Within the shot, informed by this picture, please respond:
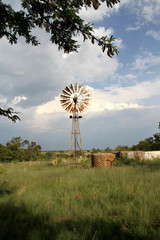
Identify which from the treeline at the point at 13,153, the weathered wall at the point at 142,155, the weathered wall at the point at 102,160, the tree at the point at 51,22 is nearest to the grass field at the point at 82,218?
the tree at the point at 51,22

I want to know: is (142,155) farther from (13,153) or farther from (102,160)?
(13,153)

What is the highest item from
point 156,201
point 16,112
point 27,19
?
point 27,19

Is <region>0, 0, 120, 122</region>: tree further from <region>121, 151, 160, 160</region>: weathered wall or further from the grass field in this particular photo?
<region>121, 151, 160, 160</region>: weathered wall

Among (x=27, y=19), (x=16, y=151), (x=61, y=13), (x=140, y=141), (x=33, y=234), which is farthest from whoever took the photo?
(x=140, y=141)

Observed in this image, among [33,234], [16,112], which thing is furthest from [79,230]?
[16,112]

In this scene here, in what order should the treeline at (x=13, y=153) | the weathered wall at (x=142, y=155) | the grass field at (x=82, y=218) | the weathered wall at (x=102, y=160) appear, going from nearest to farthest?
1. the grass field at (x=82, y=218)
2. the weathered wall at (x=102, y=160)
3. the weathered wall at (x=142, y=155)
4. the treeline at (x=13, y=153)

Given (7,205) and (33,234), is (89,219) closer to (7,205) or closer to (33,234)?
(33,234)

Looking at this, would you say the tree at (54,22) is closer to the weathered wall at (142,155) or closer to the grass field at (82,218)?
the grass field at (82,218)

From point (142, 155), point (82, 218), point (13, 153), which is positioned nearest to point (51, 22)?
point (82, 218)

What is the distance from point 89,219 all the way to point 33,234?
4.07ft

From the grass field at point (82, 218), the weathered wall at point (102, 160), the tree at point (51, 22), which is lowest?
the grass field at point (82, 218)

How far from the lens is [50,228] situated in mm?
3404

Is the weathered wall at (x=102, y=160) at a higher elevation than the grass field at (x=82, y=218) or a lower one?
higher

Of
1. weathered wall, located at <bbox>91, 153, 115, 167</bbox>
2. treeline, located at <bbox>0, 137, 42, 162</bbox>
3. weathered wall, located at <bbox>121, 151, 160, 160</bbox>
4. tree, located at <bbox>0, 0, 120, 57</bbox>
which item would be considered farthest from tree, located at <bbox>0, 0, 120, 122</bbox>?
treeline, located at <bbox>0, 137, 42, 162</bbox>
